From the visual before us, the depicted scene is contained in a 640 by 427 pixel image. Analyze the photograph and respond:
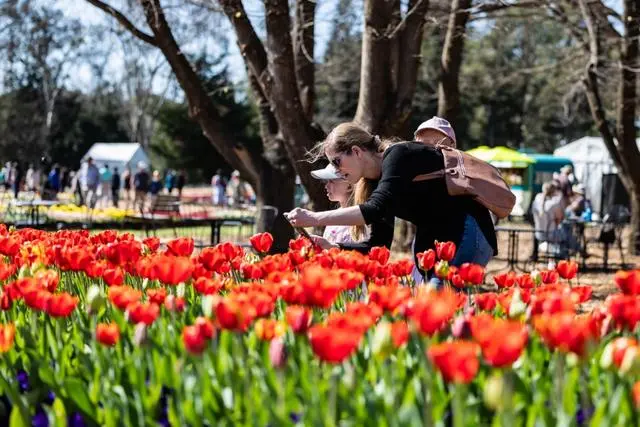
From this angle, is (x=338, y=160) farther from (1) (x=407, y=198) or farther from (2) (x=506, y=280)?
(2) (x=506, y=280)

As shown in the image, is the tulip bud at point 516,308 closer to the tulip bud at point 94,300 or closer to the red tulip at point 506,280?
the red tulip at point 506,280

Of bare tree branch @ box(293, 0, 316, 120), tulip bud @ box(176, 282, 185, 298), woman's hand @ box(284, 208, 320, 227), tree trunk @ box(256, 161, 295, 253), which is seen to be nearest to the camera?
tulip bud @ box(176, 282, 185, 298)

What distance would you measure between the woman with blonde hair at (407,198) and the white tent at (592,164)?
2884 cm

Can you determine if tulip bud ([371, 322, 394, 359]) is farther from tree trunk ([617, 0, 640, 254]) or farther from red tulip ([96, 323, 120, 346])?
tree trunk ([617, 0, 640, 254])

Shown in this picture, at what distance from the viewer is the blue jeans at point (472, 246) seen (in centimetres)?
421

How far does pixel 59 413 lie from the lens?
194 centimetres

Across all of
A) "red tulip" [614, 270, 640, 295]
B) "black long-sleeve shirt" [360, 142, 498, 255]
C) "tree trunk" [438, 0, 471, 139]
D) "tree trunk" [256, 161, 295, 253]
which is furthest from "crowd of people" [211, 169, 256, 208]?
"red tulip" [614, 270, 640, 295]

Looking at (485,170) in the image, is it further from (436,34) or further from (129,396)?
(436,34)

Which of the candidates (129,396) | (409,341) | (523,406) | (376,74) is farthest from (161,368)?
(376,74)

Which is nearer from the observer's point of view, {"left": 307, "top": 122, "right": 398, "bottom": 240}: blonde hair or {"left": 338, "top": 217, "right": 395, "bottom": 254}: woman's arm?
{"left": 307, "top": 122, "right": 398, "bottom": 240}: blonde hair

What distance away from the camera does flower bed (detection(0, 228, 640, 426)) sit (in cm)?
182

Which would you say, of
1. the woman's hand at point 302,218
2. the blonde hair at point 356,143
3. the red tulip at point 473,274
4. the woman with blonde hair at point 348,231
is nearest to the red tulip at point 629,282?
the red tulip at point 473,274

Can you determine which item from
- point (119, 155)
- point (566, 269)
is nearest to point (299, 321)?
point (566, 269)

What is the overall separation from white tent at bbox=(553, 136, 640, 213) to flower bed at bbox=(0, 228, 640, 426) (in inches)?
1212
